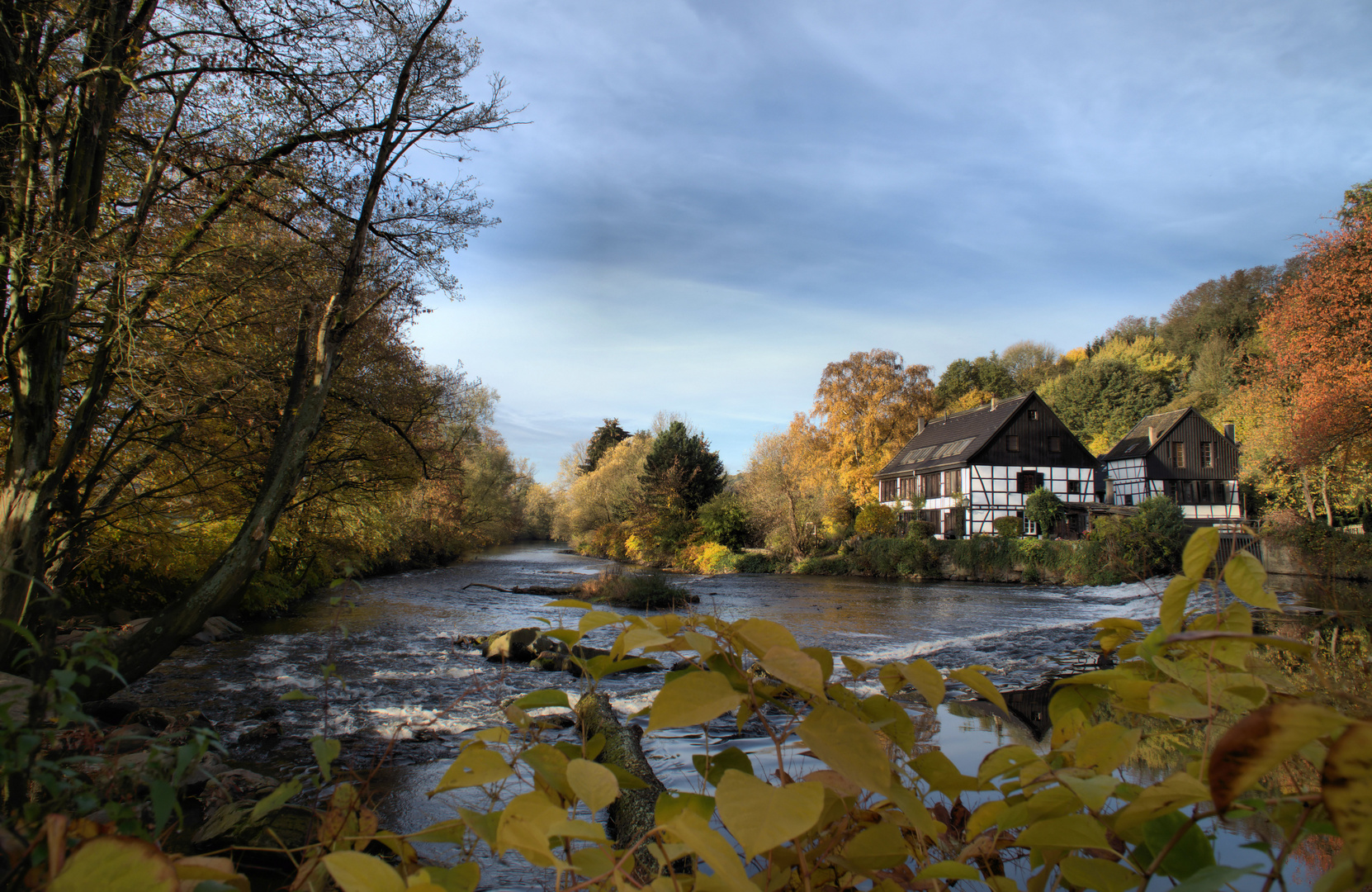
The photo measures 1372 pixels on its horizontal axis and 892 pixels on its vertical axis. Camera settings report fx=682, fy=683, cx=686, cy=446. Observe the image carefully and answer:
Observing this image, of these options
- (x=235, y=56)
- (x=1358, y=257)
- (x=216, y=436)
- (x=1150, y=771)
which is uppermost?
(x=1358, y=257)

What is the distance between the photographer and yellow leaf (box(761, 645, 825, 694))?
658 millimetres

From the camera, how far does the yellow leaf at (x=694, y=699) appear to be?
690mm

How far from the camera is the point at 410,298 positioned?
10.8m

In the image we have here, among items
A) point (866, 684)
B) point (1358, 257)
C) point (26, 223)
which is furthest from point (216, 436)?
point (1358, 257)

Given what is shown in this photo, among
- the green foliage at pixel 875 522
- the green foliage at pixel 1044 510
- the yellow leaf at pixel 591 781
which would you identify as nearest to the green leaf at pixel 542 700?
the yellow leaf at pixel 591 781

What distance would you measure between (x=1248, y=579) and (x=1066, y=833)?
16.3 inches

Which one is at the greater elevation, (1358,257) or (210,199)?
(1358,257)

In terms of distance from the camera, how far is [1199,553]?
892 mm

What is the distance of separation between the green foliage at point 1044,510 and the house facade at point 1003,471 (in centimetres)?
303

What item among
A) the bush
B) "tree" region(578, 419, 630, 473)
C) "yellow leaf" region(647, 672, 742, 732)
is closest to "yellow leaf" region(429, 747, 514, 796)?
"yellow leaf" region(647, 672, 742, 732)

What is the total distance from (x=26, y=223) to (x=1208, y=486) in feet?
141

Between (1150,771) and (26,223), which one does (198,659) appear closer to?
(26,223)

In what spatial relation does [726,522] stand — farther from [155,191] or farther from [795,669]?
[795,669]

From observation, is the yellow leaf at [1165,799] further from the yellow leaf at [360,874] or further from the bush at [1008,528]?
the bush at [1008,528]
